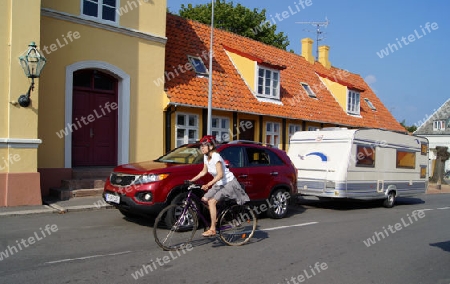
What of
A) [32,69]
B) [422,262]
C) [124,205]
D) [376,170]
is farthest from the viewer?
[376,170]

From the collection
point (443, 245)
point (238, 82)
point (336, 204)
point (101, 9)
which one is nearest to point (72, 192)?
point (101, 9)

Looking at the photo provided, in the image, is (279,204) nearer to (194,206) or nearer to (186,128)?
(194,206)

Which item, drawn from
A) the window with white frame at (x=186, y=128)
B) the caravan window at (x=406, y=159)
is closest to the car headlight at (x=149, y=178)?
the window with white frame at (x=186, y=128)

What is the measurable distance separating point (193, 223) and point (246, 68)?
41.3ft

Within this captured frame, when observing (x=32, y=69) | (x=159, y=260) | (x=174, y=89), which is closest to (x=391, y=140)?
(x=174, y=89)

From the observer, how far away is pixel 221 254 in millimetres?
6398

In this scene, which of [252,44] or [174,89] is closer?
[174,89]

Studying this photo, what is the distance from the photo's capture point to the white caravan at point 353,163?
11891 millimetres

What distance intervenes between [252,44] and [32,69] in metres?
13.9

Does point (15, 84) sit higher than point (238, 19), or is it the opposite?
point (238, 19)

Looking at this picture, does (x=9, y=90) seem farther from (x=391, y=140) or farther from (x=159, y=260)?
(x=391, y=140)

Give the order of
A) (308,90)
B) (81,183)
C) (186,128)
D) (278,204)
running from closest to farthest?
(278,204), (81,183), (186,128), (308,90)

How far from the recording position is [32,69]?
988 cm

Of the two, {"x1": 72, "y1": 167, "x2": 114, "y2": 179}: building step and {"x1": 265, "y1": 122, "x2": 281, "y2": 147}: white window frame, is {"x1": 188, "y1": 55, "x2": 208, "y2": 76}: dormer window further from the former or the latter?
{"x1": 72, "y1": 167, "x2": 114, "y2": 179}: building step
